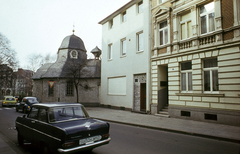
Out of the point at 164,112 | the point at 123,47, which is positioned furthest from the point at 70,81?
the point at 164,112

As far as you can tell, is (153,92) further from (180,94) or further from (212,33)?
(212,33)

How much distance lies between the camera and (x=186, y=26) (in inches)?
491

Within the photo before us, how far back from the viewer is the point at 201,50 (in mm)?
10992

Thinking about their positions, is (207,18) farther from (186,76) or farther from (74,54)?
(74,54)

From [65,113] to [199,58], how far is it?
373 inches

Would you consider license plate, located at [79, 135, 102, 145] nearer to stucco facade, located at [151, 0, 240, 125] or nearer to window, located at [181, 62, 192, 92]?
stucco facade, located at [151, 0, 240, 125]

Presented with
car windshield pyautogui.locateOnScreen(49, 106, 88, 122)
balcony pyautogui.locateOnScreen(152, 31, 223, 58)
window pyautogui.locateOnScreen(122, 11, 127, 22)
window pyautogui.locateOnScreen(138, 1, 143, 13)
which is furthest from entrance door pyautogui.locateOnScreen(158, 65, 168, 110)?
car windshield pyautogui.locateOnScreen(49, 106, 88, 122)

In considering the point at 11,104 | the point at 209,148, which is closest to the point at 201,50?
the point at 209,148

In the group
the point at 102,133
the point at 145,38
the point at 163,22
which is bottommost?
the point at 102,133

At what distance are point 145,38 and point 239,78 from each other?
827 centimetres

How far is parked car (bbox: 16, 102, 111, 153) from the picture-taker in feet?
13.5

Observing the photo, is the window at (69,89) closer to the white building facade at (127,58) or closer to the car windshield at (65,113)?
the white building facade at (127,58)

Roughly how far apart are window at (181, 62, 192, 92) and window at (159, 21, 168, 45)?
2.75 metres

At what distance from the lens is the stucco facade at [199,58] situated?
963cm
